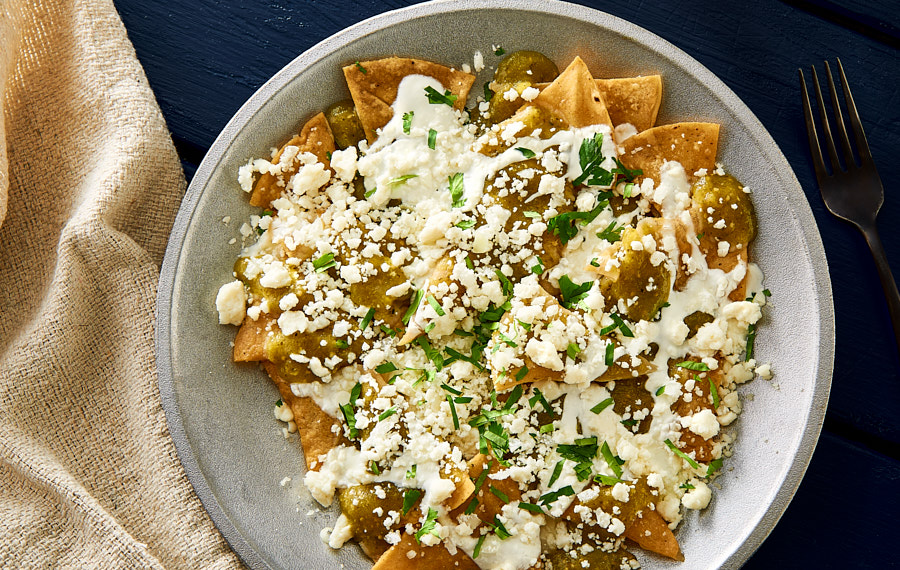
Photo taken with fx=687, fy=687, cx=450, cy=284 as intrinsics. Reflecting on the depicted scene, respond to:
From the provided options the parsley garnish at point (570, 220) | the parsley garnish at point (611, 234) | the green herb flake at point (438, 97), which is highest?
the green herb flake at point (438, 97)

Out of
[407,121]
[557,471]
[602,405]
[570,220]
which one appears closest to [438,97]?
[407,121]

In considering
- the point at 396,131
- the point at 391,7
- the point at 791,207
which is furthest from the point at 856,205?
the point at 391,7

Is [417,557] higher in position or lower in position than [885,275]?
lower

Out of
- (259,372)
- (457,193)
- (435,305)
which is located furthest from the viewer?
(259,372)

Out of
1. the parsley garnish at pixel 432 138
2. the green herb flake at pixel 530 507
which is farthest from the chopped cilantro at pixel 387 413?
the parsley garnish at pixel 432 138

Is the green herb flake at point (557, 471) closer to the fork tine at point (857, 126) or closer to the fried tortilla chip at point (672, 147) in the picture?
the fried tortilla chip at point (672, 147)

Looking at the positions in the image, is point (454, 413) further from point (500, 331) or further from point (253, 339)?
point (253, 339)

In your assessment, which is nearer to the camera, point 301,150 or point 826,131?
point 301,150
